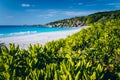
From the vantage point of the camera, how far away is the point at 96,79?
3.18 m

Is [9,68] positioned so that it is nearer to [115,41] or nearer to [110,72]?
[110,72]

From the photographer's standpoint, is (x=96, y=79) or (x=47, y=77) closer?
(x=96, y=79)

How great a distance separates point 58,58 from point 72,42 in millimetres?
1969

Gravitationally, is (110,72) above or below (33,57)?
below

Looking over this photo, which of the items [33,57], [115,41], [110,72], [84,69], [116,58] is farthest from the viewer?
[115,41]

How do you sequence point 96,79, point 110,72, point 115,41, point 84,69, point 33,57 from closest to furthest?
point 96,79, point 84,69, point 110,72, point 33,57, point 115,41

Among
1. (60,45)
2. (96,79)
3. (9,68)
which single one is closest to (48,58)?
(9,68)

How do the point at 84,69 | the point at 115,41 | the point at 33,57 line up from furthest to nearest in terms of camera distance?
1. the point at 115,41
2. the point at 33,57
3. the point at 84,69

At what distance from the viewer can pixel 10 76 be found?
3463 millimetres

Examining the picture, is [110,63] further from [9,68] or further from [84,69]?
[9,68]

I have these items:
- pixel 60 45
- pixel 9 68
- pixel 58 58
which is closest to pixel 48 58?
pixel 58 58

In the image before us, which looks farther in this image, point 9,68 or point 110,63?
point 110,63

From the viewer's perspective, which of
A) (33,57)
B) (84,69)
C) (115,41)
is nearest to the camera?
(84,69)

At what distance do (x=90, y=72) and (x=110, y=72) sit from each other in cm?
64
